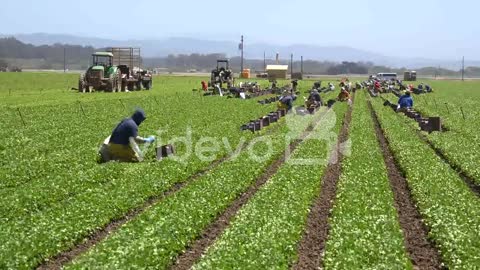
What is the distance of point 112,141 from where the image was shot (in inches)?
821

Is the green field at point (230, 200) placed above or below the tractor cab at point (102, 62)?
below

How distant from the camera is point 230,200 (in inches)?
641

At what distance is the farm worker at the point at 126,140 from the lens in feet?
66.8

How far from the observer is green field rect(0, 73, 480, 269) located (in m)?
11.6

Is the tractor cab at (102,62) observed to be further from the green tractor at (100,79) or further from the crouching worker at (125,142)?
the crouching worker at (125,142)

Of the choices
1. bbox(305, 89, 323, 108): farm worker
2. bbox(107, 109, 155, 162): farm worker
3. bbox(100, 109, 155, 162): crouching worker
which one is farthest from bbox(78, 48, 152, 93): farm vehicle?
bbox(107, 109, 155, 162): farm worker

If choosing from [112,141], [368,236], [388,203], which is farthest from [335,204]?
[112,141]

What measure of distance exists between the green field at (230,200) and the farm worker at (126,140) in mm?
519

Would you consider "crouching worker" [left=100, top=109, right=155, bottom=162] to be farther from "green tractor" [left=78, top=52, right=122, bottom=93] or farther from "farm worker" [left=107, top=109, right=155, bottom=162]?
"green tractor" [left=78, top=52, right=122, bottom=93]

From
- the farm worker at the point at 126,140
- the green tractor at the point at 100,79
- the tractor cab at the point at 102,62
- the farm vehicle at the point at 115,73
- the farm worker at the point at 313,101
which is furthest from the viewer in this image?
the tractor cab at the point at 102,62

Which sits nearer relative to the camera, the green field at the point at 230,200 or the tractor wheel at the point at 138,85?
the green field at the point at 230,200

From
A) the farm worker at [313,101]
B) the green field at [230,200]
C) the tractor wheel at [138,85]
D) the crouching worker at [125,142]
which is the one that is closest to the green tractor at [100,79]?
the tractor wheel at [138,85]

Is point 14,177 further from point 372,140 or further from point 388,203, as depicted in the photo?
point 372,140

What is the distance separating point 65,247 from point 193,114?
2737 cm
